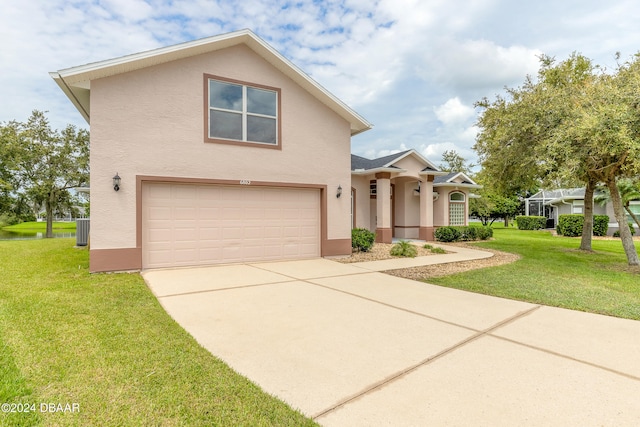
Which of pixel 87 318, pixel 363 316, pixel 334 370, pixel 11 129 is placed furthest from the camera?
pixel 11 129

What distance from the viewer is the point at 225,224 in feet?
31.9

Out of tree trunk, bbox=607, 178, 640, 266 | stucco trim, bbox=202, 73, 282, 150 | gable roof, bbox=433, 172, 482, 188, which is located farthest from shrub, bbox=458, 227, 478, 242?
stucco trim, bbox=202, 73, 282, 150

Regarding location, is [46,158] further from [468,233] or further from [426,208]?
[468,233]

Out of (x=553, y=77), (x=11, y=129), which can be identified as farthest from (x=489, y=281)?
(x=11, y=129)

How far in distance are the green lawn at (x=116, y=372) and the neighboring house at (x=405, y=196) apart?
12336 millimetres

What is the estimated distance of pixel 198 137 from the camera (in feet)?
30.1

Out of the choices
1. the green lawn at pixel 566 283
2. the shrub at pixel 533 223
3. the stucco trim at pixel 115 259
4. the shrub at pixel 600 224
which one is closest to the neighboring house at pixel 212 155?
the stucco trim at pixel 115 259

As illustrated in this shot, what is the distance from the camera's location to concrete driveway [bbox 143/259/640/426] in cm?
260

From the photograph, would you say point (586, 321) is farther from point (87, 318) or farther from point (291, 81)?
point (291, 81)

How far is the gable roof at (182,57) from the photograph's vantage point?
782 centimetres

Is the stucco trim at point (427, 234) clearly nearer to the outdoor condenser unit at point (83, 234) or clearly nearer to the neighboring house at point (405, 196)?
the neighboring house at point (405, 196)

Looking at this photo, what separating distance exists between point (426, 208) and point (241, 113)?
1187 centimetres

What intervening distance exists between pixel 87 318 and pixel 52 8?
34.5 feet

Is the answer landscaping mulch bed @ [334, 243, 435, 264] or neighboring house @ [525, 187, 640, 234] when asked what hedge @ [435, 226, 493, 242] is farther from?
neighboring house @ [525, 187, 640, 234]
